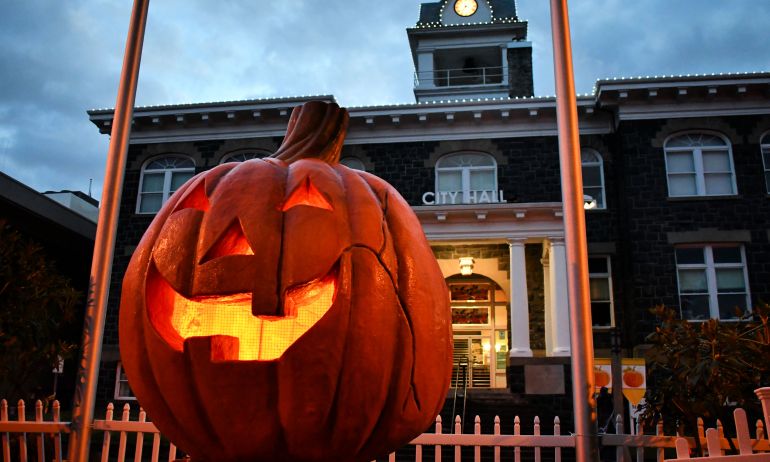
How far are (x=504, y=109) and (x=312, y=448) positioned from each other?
16105mm

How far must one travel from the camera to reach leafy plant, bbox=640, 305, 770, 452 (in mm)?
4848

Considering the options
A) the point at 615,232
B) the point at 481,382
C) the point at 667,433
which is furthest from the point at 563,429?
the point at 667,433

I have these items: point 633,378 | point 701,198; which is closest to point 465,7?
point 701,198

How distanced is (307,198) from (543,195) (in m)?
15.3

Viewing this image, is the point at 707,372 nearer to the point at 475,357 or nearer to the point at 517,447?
the point at 517,447

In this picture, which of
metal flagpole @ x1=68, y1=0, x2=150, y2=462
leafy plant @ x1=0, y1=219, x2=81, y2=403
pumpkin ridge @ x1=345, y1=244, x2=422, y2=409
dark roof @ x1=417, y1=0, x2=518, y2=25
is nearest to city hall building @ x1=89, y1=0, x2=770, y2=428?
leafy plant @ x1=0, y1=219, x2=81, y2=403

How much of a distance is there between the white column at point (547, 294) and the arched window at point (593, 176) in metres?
2.07

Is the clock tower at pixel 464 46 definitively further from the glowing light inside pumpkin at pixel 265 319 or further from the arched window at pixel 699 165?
the glowing light inside pumpkin at pixel 265 319

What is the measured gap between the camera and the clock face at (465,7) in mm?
26953

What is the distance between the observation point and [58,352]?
636 centimetres

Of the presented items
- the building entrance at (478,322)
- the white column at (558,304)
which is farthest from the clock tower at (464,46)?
the white column at (558,304)

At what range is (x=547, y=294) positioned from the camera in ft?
53.2

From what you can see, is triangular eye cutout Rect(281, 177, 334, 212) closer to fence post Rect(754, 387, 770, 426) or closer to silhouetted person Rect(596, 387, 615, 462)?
fence post Rect(754, 387, 770, 426)

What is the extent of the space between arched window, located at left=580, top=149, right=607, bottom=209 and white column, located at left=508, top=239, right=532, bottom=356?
9.42 ft
